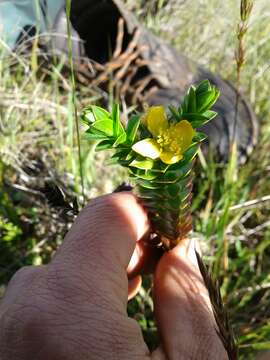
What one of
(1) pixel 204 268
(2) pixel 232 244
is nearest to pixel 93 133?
(1) pixel 204 268

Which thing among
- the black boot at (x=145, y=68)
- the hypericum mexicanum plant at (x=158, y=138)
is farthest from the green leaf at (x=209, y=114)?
the black boot at (x=145, y=68)

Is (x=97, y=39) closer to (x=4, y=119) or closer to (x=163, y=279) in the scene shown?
(x=4, y=119)

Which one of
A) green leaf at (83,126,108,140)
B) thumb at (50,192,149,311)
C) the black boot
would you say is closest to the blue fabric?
the black boot

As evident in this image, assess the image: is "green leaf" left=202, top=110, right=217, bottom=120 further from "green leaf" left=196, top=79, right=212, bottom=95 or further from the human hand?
the human hand

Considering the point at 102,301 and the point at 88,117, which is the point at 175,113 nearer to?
the point at 88,117

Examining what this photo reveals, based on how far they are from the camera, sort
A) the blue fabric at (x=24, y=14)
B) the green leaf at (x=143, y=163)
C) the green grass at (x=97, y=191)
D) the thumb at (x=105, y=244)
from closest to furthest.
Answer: the green leaf at (x=143, y=163), the thumb at (x=105, y=244), the green grass at (x=97, y=191), the blue fabric at (x=24, y=14)

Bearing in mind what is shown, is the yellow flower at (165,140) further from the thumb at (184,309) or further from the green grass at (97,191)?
the green grass at (97,191)

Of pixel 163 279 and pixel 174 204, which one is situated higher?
pixel 174 204
